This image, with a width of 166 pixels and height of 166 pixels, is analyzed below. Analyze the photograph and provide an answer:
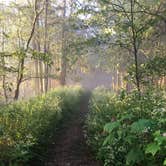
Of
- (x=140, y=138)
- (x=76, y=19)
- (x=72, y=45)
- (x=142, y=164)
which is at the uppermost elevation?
(x=76, y=19)

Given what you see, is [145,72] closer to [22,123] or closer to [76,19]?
[76,19]

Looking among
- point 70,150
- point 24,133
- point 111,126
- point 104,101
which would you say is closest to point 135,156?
point 111,126

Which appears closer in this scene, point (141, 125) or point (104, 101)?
point (141, 125)

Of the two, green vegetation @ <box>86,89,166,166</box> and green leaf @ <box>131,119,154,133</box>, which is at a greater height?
green leaf @ <box>131,119,154,133</box>

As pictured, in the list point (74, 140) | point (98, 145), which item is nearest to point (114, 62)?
point (74, 140)

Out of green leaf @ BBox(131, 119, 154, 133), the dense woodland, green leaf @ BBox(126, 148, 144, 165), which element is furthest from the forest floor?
green leaf @ BBox(131, 119, 154, 133)

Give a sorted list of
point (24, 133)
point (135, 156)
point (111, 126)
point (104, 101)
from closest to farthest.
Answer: point (111, 126) → point (135, 156) → point (24, 133) → point (104, 101)

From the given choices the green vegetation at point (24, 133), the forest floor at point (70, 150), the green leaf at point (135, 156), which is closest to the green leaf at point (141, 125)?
the green leaf at point (135, 156)

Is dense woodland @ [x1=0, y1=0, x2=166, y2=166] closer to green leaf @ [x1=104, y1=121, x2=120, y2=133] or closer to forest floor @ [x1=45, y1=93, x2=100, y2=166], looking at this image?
green leaf @ [x1=104, y1=121, x2=120, y2=133]

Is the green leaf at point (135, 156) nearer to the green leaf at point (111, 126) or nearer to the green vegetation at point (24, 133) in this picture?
the green leaf at point (111, 126)

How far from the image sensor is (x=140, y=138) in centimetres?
634

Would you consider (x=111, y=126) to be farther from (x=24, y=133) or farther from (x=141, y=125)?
(x=24, y=133)

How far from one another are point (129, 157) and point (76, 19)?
39.4 feet

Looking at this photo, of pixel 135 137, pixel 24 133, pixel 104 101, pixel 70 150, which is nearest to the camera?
pixel 135 137
